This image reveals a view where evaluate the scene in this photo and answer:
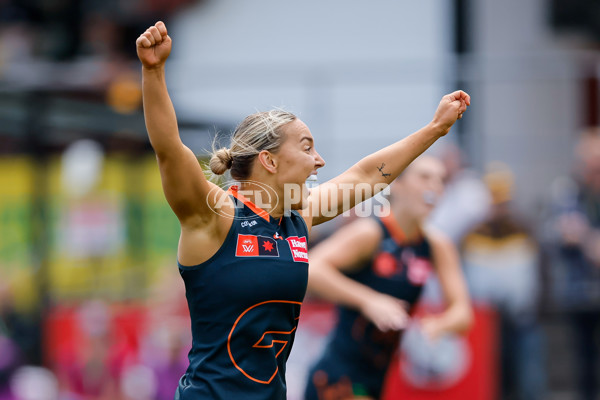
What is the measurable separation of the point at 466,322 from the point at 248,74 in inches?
176

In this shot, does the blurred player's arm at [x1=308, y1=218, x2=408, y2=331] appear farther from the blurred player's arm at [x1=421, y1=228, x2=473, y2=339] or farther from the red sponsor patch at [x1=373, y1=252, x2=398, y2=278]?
the blurred player's arm at [x1=421, y1=228, x2=473, y2=339]

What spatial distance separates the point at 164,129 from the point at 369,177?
49.2 inches

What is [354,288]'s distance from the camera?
196 inches

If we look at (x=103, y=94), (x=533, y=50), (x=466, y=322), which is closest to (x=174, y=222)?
(x=103, y=94)

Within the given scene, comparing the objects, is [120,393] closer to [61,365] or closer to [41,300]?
[61,365]

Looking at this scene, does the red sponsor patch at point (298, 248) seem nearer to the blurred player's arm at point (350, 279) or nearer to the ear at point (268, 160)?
the ear at point (268, 160)

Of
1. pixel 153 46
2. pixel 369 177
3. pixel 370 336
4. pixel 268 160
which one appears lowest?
pixel 370 336

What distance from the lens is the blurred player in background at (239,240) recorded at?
2984mm

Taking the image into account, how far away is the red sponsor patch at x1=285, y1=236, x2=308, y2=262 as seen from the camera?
340cm

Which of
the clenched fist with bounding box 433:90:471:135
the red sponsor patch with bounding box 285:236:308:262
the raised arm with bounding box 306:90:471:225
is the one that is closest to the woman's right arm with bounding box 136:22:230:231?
the red sponsor patch with bounding box 285:236:308:262

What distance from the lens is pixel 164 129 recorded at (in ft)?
9.63

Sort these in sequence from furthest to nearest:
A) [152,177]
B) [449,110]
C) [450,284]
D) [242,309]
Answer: [152,177]
[450,284]
[449,110]
[242,309]

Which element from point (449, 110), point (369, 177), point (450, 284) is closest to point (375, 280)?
point (450, 284)

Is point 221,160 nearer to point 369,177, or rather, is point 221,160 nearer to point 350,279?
point 369,177
